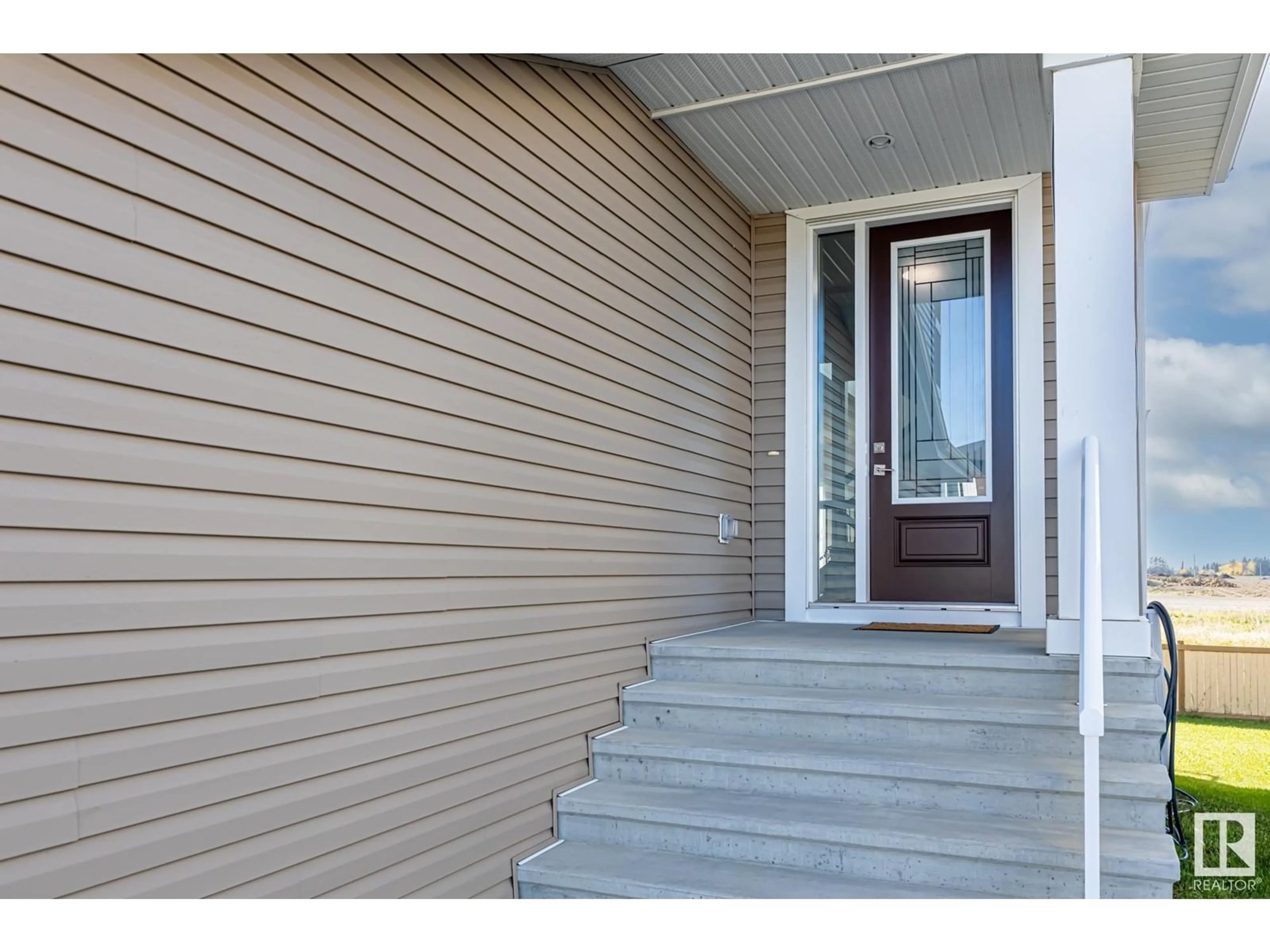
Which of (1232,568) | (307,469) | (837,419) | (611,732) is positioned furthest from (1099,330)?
(1232,568)

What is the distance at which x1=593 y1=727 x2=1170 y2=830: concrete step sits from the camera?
2787mm

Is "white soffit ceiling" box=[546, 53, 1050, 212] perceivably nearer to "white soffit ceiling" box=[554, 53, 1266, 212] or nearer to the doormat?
"white soffit ceiling" box=[554, 53, 1266, 212]

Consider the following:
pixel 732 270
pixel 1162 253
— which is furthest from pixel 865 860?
pixel 1162 253

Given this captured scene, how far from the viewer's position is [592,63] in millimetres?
3654

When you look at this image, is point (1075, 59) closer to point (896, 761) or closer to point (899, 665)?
point (899, 665)

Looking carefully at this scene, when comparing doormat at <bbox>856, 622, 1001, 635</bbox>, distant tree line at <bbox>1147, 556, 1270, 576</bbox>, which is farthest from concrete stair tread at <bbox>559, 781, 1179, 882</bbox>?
distant tree line at <bbox>1147, 556, 1270, 576</bbox>

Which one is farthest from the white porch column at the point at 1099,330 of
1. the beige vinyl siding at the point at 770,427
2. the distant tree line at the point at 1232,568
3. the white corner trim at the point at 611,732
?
the distant tree line at the point at 1232,568

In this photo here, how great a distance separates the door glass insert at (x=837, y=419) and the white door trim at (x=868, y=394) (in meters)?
0.04

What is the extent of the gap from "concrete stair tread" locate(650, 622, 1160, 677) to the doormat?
2.7 inches

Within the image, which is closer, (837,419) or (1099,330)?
(1099,330)

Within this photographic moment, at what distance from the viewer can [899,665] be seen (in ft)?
11.7

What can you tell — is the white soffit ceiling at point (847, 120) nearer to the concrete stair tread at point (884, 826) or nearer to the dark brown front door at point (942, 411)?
the dark brown front door at point (942, 411)

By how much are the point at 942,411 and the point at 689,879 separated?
317 centimetres

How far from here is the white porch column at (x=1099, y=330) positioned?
3.33 m
